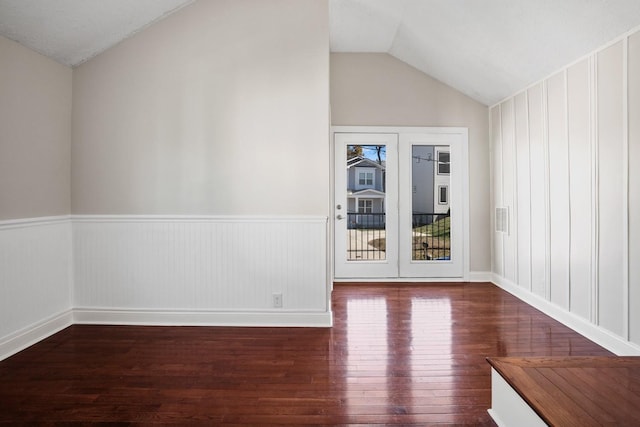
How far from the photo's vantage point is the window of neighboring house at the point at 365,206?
5.25m

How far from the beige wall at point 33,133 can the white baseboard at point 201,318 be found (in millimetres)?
976

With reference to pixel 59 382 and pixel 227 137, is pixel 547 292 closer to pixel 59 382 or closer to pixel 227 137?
pixel 227 137

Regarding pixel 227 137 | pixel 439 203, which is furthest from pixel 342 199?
pixel 227 137

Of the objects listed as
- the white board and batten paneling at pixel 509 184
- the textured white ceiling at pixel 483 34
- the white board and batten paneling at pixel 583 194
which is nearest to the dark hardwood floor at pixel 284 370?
the white board and batten paneling at pixel 583 194

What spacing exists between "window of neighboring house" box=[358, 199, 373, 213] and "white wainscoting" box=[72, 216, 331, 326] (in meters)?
1.85

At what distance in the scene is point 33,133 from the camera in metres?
3.10

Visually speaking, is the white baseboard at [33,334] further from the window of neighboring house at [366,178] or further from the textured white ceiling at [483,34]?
the textured white ceiling at [483,34]

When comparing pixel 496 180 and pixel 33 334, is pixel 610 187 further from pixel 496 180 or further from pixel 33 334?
Answer: pixel 33 334

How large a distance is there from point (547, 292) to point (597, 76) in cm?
196

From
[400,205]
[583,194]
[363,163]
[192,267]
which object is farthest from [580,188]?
[192,267]

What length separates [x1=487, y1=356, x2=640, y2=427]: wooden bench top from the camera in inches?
61.4

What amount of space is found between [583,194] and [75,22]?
13.8 feet

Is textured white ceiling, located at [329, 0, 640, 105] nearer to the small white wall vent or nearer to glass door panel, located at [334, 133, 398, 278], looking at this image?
glass door panel, located at [334, 133, 398, 278]

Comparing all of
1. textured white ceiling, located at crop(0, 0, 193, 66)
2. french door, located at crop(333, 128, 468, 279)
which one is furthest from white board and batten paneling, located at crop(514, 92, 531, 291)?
textured white ceiling, located at crop(0, 0, 193, 66)
